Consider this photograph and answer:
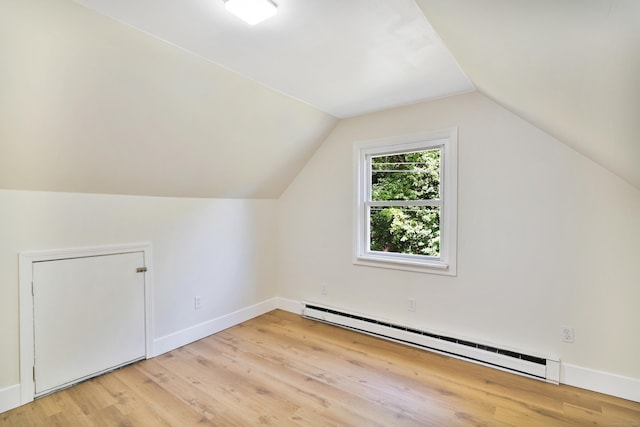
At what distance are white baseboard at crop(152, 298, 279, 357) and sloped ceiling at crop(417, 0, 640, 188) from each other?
10.6 ft

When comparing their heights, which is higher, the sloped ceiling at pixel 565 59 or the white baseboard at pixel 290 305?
the sloped ceiling at pixel 565 59

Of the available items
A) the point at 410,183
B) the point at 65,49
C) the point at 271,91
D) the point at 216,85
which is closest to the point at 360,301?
the point at 410,183

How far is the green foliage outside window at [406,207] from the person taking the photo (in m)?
3.00

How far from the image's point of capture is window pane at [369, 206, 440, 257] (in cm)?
301

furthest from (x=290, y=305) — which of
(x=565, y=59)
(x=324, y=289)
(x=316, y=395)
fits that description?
(x=565, y=59)

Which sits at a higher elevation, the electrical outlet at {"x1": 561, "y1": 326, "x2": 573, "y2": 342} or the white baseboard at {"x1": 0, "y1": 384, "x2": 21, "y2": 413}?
the electrical outlet at {"x1": 561, "y1": 326, "x2": 573, "y2": 342}

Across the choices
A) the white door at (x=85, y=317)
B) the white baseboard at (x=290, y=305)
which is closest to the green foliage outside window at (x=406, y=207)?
the white baseboard at (x=290, y=305)

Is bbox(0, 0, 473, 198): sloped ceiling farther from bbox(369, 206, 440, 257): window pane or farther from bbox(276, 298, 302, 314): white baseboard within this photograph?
bbox(276, 298, 302, 314): white baseboard

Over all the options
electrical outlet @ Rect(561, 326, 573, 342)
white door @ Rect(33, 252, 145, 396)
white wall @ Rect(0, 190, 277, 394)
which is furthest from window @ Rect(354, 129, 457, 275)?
white door @ Rect(33, 252, 145, 396)

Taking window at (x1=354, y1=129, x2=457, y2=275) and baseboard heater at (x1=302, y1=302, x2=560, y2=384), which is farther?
window at (x1=354, y1=129, x2=457, y2=275)

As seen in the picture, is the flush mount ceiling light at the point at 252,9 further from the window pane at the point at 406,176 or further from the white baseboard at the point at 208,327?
the white baseboard at the point at 208,327

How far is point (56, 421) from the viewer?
76.0 inches

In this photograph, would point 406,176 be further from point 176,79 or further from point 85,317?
point 85,317

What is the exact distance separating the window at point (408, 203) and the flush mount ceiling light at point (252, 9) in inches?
74.1
